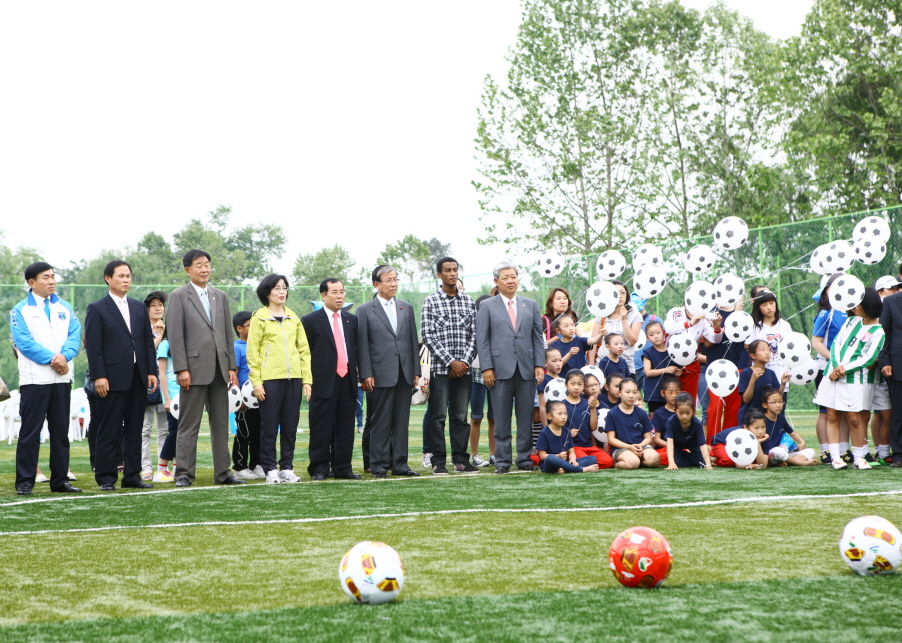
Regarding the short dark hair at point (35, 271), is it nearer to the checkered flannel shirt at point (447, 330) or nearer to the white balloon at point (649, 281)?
the checkered flannel shirt at point (447, 330)

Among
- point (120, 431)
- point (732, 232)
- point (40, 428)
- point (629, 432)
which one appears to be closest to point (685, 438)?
point (629, 432)

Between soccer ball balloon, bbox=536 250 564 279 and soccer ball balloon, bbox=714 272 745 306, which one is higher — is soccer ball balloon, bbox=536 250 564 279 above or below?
above

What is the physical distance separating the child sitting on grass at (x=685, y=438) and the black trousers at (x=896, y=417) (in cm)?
163

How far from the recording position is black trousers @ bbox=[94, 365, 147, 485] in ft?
25.2

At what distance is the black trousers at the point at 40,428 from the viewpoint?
24.5 feet

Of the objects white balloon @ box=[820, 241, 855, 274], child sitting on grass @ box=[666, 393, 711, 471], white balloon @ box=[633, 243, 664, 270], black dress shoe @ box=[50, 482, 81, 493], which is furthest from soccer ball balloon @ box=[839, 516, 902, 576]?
white balloon @ box=[633, 243, 664, 270]

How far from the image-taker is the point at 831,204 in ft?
74.9

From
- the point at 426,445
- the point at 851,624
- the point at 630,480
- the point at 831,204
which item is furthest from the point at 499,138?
the point at 851,624

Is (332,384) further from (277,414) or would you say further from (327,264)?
(327,264)

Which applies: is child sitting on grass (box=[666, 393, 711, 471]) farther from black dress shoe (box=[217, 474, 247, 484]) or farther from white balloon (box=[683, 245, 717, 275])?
black dress shoe (box=[217, 474, 247, 484])

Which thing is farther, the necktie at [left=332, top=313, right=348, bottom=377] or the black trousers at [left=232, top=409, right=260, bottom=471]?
the black trousers at [left=232, top=409, right=260, bottom=471]

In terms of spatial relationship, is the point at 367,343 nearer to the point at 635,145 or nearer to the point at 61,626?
the point at 61,626

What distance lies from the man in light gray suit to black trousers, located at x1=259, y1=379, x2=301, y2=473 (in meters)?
1.70

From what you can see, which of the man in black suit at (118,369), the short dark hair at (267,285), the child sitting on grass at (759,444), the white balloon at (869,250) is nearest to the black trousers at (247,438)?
the short dark hair at (267,285)
